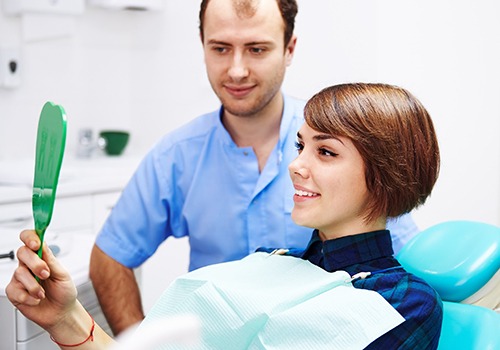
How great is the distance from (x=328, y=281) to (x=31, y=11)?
2.34 m

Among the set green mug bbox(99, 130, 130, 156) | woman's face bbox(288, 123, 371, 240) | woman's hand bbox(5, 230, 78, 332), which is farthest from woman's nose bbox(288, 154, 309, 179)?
green mug bbox(99, 130, 130, 156)

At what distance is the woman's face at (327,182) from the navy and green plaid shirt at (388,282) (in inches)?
2.1

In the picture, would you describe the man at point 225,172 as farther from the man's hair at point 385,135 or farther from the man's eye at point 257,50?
the man's hair at point 385,135

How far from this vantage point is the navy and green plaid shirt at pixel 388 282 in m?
1.16

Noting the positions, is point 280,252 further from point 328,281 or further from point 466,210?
point 466,210

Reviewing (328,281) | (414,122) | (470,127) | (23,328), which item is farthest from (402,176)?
(470,127)

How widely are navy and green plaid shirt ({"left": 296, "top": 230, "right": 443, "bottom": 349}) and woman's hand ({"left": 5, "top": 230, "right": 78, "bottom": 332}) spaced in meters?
0.44

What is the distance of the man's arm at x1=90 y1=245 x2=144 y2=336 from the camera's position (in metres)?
1.74

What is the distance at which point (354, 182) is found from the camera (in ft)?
4.27

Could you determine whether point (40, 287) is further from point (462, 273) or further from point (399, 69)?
point (399, 69)

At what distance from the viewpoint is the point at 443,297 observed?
1342mm

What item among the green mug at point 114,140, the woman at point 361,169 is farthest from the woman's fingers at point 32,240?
the green mug at point 114,140

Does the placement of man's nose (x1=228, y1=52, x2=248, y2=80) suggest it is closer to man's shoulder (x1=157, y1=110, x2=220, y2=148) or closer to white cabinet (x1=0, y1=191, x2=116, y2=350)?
man's shoulder (x1=157, y1=110, x2=220, y2=148)

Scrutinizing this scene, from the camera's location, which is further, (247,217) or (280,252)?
(247,217)
